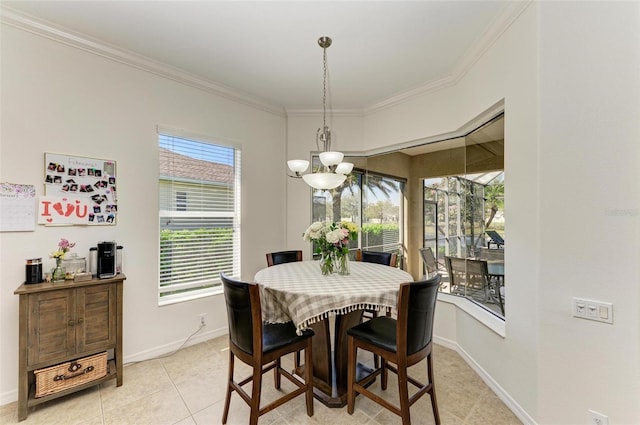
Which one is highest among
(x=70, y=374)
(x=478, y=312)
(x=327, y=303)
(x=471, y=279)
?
(x=327, y=303)

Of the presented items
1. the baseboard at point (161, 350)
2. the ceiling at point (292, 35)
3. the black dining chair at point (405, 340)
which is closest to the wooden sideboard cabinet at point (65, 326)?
the baseboard at point (161, 350)

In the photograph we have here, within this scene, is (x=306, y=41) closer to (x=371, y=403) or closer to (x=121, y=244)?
(x=121, y=244)

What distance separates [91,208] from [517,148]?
3561 mm

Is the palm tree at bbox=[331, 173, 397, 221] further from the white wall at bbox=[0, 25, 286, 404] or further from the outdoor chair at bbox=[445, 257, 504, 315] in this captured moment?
the outdoor chair at bbox=[445, 257, 504, 315]

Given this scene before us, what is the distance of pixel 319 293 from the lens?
1.83 meters

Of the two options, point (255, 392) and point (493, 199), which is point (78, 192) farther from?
point (493, 199)

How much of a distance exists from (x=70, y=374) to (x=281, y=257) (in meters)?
1.96

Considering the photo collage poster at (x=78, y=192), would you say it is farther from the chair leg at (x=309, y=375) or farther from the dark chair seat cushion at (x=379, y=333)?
the dark chair seat cushion at (x=379, y=333)

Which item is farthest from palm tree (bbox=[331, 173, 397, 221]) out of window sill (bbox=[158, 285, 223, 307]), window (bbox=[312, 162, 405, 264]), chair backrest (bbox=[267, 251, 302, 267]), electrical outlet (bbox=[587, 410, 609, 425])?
electrical outlet (bbox=[587, 410, 609, 425])

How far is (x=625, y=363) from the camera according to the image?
A: 1.49 metres

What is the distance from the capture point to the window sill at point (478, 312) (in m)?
2.27

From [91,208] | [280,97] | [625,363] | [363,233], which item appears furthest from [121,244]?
[625,363]

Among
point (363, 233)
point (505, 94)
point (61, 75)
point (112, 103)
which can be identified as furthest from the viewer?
point (363, 233)

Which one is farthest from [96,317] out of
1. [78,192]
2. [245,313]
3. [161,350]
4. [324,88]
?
[324,88]
